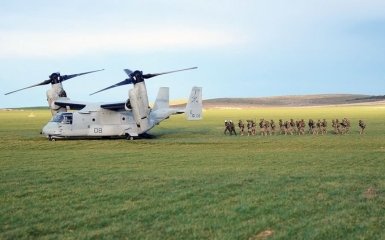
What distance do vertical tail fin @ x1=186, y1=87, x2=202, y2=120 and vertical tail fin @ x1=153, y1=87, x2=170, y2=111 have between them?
2.31 m

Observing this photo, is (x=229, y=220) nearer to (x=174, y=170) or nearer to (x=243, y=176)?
(x=243, y=176)

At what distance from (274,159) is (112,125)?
1691cm

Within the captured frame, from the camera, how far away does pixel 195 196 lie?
13.0 metres

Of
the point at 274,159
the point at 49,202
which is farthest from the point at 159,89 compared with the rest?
the point at 49,202

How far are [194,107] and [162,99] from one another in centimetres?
313

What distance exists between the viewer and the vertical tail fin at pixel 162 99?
41188 millimetres

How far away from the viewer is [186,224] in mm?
9992

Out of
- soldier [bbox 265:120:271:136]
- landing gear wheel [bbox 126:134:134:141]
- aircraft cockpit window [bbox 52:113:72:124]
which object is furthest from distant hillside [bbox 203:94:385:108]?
aircraft cockpit window [bbox 52:113:72:124]

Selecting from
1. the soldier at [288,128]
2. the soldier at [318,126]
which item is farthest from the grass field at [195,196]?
the soldier at [318,126]

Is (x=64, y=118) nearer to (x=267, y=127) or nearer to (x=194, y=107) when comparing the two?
(x=194, y=107)

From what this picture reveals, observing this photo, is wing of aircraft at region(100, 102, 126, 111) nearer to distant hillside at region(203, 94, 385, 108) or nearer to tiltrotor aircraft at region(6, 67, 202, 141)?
tiltrotor aircraft at region(6, 67, 202, 141)

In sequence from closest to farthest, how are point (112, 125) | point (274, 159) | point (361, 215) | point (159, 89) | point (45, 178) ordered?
point (361, 215) → point (45, 178) → point (274, 159) → point (112, 125) → point (159, 89)

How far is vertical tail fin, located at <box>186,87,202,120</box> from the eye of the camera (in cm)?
3972

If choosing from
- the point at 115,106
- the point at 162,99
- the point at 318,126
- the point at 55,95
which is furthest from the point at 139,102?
the point at 318,126
